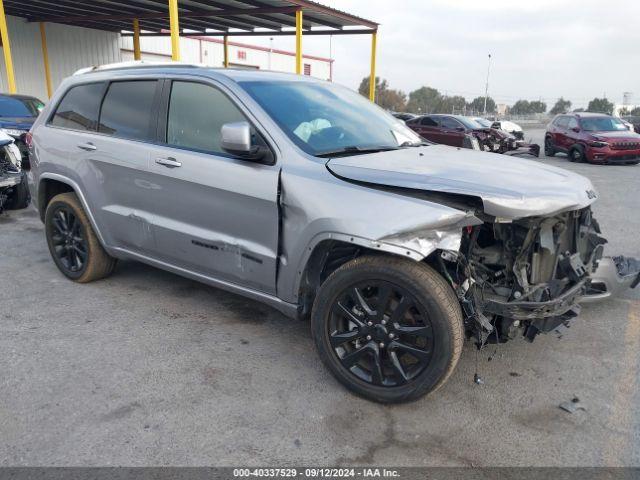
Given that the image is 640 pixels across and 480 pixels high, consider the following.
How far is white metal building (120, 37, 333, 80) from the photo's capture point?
25.9 meters

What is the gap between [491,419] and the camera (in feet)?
9.46

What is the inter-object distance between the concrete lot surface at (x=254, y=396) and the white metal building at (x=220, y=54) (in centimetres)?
1725

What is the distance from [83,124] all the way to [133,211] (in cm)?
105

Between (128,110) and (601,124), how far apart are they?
52.8 ft

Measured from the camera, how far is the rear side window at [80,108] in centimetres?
442

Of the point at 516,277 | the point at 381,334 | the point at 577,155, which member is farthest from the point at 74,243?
the point at 577,155

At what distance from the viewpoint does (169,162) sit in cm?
371

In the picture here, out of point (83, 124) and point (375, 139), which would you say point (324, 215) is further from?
point (83, 124)

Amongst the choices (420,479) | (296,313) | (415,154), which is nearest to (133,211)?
(296,313)

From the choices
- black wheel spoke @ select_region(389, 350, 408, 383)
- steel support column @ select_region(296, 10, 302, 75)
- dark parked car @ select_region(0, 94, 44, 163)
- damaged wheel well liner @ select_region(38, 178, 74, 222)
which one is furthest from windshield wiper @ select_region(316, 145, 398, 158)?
steel support column @ select_region(296, 10, 302, 75)

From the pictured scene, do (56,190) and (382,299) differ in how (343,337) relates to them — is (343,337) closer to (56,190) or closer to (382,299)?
(382,299)

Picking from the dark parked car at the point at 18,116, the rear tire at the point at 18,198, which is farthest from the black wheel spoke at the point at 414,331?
the dark parked car at the point at 18,116

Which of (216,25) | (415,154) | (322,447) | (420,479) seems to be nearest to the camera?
(420,479)

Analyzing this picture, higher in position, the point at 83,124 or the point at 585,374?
the point at 83,124
